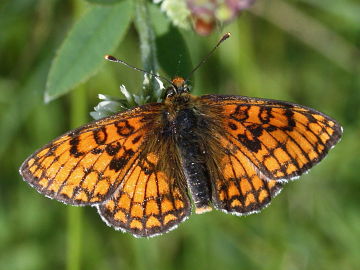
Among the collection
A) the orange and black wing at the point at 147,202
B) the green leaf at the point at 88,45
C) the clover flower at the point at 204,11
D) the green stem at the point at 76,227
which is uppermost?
the clover flower at the point at 204,11

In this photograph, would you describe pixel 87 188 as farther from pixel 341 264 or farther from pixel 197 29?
pixel 341 264

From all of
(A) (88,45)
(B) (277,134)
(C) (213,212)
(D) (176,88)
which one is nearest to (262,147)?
(B) (277,134)

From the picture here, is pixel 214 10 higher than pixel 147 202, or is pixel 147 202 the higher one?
pixel 214 10

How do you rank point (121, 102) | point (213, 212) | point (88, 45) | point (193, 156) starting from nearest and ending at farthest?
point (193, 156) < point (121, 102) < point (88, 45) < point (213, 212)

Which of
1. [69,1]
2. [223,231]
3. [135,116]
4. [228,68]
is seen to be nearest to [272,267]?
[223,231]

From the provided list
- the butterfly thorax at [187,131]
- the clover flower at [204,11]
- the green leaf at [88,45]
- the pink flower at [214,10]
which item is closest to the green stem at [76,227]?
the green leaf at [88,45]

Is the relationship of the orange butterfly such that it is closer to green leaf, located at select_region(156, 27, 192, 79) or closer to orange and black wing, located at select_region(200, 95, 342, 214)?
orange and black wing, located at select_region(200, 95, 342, 214)

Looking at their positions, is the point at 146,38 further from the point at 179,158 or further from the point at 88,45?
the point at 179,158

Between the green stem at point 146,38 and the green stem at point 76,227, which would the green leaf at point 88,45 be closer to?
the green stem at point 146,38
